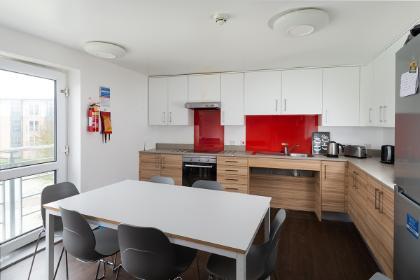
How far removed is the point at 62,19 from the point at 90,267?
2.27m

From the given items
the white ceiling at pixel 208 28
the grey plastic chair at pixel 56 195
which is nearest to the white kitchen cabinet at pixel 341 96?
the white ceiling at pixel 208 28

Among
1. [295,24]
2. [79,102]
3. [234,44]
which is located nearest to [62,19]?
[79,102]

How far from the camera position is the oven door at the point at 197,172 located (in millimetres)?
3871

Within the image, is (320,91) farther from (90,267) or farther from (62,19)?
(90,267)

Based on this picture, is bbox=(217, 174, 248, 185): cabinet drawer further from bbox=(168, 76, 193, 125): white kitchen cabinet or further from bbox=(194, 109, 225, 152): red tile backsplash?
bbox=(168, 76, 193, 125): white kitchen cabinet

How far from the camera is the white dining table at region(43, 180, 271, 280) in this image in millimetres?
1283

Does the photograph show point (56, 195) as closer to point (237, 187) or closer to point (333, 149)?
point (237, 187)

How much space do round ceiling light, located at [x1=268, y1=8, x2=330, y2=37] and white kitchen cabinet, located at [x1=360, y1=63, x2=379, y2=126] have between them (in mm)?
1751

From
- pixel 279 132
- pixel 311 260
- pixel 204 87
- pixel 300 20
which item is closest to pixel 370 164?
pixel 311 260

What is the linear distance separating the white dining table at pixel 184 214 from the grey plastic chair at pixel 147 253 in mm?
73

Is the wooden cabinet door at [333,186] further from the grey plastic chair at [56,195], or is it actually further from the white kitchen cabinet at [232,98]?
the grey plastic chair at [56,195]

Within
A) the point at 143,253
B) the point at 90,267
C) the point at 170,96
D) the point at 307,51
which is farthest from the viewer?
the point at 170,96

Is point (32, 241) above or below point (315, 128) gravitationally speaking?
below

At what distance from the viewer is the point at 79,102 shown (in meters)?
3.01
